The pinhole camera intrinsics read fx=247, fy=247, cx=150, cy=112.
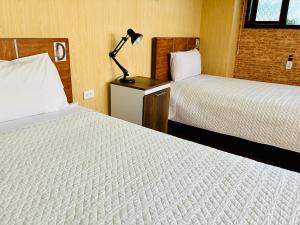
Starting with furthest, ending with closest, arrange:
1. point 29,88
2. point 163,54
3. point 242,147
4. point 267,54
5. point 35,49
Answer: point 267,54
point 163,54
point 242,147
point 35,49
point 29,88

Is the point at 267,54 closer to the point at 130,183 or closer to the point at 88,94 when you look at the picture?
the point at 88,94

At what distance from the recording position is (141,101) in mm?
2326

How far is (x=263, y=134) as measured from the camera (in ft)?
7.88

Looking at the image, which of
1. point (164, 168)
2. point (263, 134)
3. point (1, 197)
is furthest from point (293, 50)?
point (1, 197)

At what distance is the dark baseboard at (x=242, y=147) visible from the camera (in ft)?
7.89

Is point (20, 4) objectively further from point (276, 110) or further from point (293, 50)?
point (293, 50)

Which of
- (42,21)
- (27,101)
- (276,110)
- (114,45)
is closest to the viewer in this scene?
(27,101)

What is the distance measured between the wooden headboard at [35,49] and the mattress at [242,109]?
134 centimetres

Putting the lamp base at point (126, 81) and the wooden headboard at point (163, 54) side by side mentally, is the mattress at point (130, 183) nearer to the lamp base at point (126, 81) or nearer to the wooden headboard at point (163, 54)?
the lamp base at point (126, 81)

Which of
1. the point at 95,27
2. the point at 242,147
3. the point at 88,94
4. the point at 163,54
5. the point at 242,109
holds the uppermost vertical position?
the point at 95,27

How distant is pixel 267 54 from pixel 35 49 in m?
3.30

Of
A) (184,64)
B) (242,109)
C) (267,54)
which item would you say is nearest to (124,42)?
(184,64)

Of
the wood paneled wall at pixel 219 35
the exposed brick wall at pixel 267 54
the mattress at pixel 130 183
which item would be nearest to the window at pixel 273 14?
the exposed brick wall at pixel 267 54

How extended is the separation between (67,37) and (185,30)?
2041 mm
